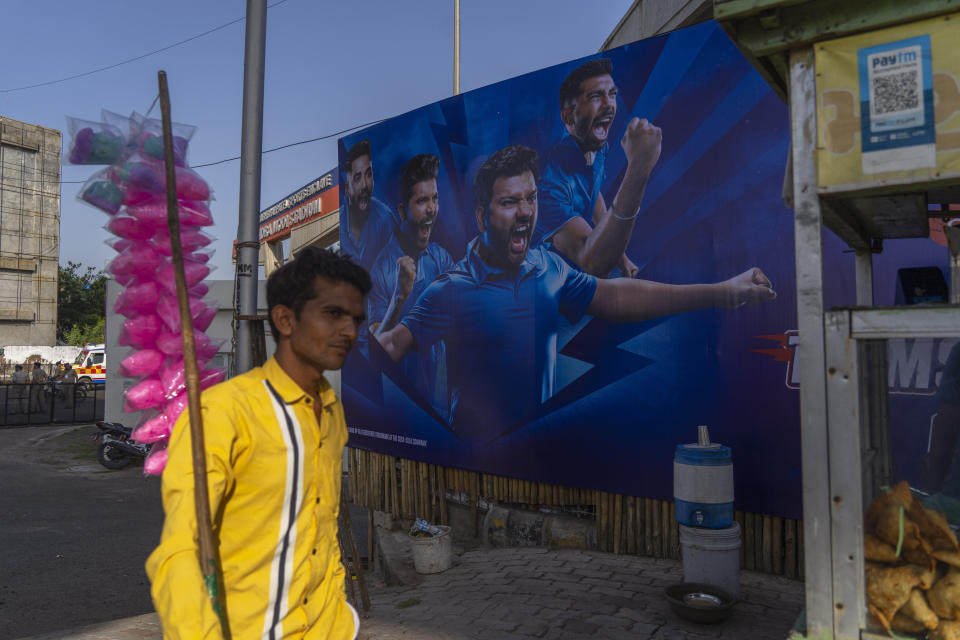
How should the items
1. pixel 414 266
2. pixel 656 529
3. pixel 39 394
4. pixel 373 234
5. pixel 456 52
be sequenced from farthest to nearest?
pixel 39 394 < pixel 456 52 < pixel 373 234 < pixel 414 266 < pixel 656 529

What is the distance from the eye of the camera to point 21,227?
47.6 meters

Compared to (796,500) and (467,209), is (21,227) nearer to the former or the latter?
(467,209)

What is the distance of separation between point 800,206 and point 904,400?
3.24 m

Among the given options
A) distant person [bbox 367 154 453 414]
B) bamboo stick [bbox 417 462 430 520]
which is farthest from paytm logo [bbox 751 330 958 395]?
bamboo stick [bbox 417 462 430 520]

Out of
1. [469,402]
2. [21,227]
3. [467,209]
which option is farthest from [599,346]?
[21,227]

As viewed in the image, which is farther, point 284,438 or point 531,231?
point 531,231

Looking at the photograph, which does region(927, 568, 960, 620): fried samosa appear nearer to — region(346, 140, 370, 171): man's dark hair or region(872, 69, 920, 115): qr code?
region(872, 69, 920, 115): qr code

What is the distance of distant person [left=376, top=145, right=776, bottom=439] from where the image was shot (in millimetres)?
6363

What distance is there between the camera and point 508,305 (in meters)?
7.09

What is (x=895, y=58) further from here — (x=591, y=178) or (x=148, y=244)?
(x=591, y=178)

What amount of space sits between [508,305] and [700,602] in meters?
3.54

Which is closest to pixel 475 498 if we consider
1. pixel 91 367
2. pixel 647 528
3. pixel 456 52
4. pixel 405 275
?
pixel 647 528

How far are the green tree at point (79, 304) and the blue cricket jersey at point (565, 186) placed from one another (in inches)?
2175

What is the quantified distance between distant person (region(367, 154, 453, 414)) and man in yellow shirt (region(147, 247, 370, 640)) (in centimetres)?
548
